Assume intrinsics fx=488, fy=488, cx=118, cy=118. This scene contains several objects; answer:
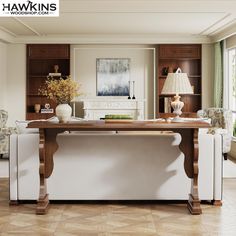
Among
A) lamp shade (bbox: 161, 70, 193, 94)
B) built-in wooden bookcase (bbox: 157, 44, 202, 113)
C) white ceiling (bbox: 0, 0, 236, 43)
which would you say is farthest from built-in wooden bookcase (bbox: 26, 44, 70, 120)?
lamp shade (bbox: 161, 70, 193, 94)

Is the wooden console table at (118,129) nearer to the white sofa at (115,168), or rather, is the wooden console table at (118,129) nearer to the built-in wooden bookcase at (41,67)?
the white sofa at (115,168)

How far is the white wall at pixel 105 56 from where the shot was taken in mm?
10102

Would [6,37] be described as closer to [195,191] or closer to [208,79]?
[208,79]

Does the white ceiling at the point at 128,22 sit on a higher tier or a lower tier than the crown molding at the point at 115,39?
higher

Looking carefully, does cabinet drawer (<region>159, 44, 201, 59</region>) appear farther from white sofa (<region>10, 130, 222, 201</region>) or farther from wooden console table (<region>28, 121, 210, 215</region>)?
wooden console table (<region>28, 121, 210, 215</region>)

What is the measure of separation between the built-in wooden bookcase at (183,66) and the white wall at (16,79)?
2782 mm

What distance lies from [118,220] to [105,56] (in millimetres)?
6243

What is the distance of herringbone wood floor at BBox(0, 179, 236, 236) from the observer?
3902 millimetres

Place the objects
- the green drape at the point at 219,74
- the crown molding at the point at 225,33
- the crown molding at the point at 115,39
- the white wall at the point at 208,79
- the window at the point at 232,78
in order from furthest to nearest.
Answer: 1. the white wall at the point at 208,79
2. the crown molding at the point at 115,39
3. the green drape at the point at 219,74
4. the window at the point at 232,78
5. the crown molding at the point at 225,33

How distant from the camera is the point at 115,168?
4828 mm

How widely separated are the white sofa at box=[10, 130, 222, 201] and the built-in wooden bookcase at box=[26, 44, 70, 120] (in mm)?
5286

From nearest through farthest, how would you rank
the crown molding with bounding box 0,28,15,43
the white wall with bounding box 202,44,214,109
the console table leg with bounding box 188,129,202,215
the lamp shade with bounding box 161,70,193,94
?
the console table leg with bounding box 188,129,202,215 → the lamp shade with bounding box 161,70,193,94 → the crown molding with bounding box 0,28,15,43 → the white wall with bounding box 202,44,214,109

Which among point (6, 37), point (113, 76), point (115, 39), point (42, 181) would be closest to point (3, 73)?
point (6, 37)

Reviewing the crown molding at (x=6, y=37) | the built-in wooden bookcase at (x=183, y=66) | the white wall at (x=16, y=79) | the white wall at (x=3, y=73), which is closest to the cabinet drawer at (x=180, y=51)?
the built-in wooden bookcase at (x=183, y=66)
